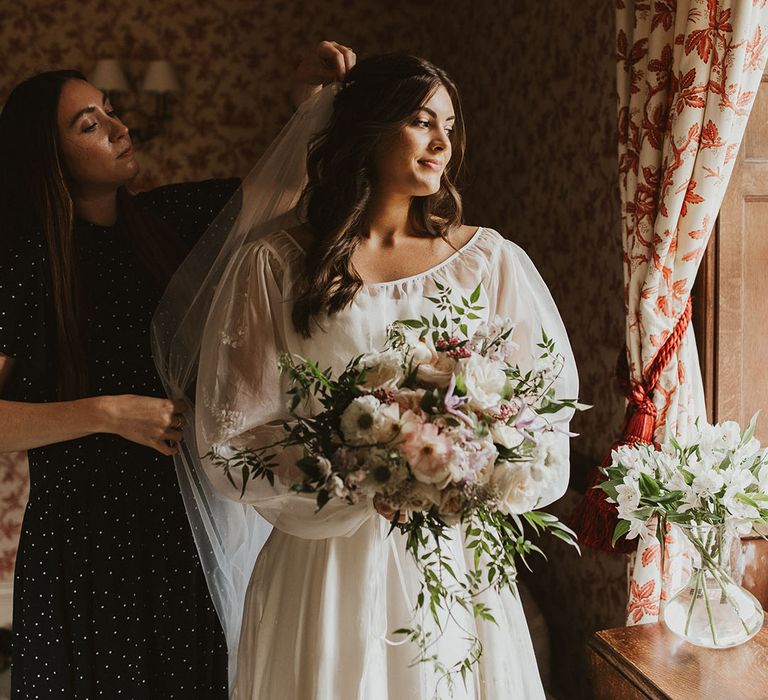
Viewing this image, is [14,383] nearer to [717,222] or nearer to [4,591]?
[717,222]

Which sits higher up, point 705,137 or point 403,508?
point 705,137

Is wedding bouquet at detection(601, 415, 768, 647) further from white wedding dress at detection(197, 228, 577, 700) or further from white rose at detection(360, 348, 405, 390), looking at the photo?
white rose at detection(360, 348, 405, 390)

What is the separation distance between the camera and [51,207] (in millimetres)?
1827

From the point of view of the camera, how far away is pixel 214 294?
1.75 m

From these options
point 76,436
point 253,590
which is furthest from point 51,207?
point 253,590

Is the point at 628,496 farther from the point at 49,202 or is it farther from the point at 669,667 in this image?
the point at 49,202

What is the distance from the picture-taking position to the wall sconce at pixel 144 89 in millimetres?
3496

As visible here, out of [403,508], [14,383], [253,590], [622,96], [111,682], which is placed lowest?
[111,682]

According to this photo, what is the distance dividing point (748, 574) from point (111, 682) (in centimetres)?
149

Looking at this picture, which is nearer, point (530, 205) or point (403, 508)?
point (403, 508)

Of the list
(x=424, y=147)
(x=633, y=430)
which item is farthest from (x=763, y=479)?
(x=424, y=147)

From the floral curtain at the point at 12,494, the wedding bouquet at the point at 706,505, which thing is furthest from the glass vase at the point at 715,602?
the floral curtain at the point at 12,494

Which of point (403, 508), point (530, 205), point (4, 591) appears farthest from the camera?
point (4, 591)

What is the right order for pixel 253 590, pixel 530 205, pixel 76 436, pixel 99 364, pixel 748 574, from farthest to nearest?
pixel 530 205, pixel 748 574, pixel 99 364, pixel 76 436, pixel 253 590
